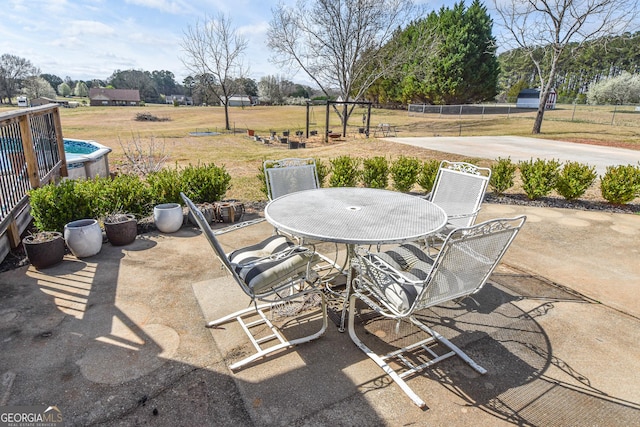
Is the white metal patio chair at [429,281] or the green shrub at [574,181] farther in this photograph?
the green shrub at [574,181]

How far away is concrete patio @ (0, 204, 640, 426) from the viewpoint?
1939 millimetres

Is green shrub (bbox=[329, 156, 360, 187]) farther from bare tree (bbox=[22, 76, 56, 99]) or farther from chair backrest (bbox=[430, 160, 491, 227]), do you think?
bare tree (bbox=[22, 76, 56, 99])

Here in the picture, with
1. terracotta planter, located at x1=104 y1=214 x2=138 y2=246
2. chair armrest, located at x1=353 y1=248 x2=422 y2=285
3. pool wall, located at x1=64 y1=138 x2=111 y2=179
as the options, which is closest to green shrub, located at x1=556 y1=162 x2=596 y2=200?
chair armrest, located at x1=353 y1=248 x2=422 y2=285

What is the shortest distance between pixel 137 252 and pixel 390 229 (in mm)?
2940

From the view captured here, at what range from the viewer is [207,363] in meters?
2.28

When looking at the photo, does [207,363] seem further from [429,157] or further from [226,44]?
[226,44]

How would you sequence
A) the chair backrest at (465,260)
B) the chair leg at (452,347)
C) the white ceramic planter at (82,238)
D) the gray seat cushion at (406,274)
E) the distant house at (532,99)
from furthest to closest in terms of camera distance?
1. the distant house at (532,99)
2. the white ceramic planter at (82,238)
3. the chair leg at (452,347)
4. the gray seat cushion at (406,274)
5. the chair backrest at (465,260)

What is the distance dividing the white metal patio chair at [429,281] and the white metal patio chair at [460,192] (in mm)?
1304

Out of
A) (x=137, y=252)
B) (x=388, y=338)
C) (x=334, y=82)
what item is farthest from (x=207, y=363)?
(x=334, y=82)

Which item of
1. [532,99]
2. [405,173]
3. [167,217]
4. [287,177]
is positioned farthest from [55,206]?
[532,99]

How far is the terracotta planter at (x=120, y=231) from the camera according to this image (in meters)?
4.00

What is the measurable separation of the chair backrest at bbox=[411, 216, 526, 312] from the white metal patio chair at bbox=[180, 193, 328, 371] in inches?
31.8

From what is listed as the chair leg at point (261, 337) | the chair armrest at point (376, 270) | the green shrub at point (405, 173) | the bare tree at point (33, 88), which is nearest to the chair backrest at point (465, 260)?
the chair armrest at point (376, 270)

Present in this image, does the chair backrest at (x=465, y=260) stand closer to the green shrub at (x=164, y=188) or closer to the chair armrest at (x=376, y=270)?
the chair armrest at (x=376, y=270)
